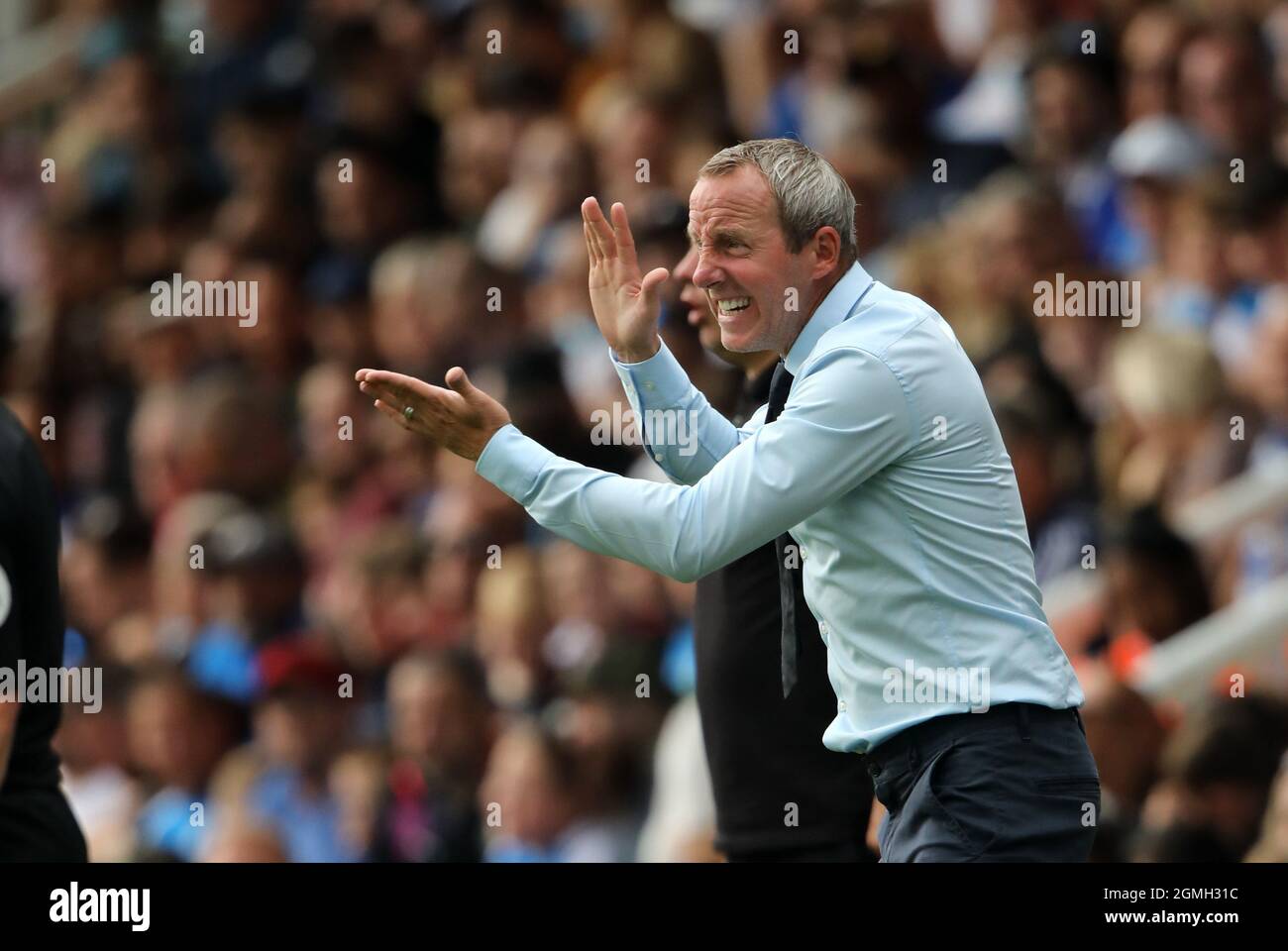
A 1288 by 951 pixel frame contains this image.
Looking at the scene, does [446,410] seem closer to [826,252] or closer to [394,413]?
[394,413]

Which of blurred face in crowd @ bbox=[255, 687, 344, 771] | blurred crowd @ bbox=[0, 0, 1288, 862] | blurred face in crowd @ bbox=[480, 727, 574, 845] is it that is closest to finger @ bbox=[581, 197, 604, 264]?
blurred crowd @ bbox=[0, 0, 1288, 862]

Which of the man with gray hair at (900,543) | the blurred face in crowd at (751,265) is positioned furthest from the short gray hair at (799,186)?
the man with gray hair at (900,543)

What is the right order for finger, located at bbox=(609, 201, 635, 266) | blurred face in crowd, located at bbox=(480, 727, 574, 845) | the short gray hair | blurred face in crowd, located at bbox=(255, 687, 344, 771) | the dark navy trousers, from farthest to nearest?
blurred face in crowd, located at bbox=(255, 687, 344, 771) → blurred face in crowd, located at bbox=(480, 727, 574, 845) → finger, located at bbox=(609, 201, 635, 266) → the short gray hair → the dark navy trousers

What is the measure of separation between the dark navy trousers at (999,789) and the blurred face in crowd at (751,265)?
630 mm

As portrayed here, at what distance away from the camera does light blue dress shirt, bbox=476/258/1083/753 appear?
115 inches

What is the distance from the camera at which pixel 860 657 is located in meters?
2.99

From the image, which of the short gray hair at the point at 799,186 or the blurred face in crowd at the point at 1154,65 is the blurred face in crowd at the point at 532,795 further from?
the short gray hair at the point at 799,186

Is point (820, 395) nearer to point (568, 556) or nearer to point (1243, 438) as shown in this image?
point (1243, 438)

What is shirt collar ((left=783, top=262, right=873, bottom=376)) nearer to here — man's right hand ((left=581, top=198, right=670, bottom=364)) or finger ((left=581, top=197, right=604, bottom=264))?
man's right hand ((left=581, top=198, right=670, bottom=364))

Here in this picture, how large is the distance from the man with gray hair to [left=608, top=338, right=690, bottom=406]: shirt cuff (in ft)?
1.36

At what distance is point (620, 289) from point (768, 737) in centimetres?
84

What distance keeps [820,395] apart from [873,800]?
3.42 ft

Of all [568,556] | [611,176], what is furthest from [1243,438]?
[611,176]

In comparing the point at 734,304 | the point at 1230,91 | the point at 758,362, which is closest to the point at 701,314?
the point at 758,362
